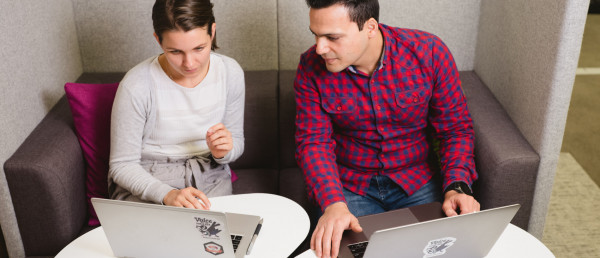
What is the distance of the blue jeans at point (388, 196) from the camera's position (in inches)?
67.4

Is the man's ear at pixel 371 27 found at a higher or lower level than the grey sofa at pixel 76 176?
Result: higher

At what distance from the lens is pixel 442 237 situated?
111cm

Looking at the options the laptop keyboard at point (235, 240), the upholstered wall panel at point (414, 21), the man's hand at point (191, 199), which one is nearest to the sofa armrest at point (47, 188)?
the man's hand at point (191, 199)

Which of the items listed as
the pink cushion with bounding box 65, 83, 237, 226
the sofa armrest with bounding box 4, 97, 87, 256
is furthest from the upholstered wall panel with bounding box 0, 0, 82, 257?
the pink cushion with bounding box 65, 83, 237, 226

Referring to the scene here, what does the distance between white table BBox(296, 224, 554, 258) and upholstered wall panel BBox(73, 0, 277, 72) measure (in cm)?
111

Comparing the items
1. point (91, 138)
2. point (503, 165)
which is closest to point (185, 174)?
point (91, 138)

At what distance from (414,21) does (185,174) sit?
1.08 meters

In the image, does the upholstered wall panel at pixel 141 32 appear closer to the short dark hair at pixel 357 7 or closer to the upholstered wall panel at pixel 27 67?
the upholstered wall panel at pixel 27 67

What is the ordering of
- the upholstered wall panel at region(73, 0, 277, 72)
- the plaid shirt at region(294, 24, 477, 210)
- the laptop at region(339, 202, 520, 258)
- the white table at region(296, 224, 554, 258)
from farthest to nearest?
1. the upholstered wall panel at region(73, 0, 277, 72)
2. the plaid shirt at region(294, 24, 477, 210)
3. the white table at region(296, 224, 554, 258)
4. the laptop at region(339, 202, 520, 258)

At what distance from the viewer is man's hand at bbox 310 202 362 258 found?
126 cm

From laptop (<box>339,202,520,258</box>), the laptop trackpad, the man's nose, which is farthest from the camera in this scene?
the man's nose

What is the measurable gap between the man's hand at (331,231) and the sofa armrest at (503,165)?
49cm

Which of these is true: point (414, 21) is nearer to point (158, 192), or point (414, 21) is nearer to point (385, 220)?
point (385, 220)

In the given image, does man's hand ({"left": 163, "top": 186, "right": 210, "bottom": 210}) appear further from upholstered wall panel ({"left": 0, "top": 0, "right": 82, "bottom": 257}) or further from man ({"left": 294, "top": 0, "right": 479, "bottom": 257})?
upholstered wall panel ({"left": 0, "top": 0, "right": 82, "bottom": 257})
